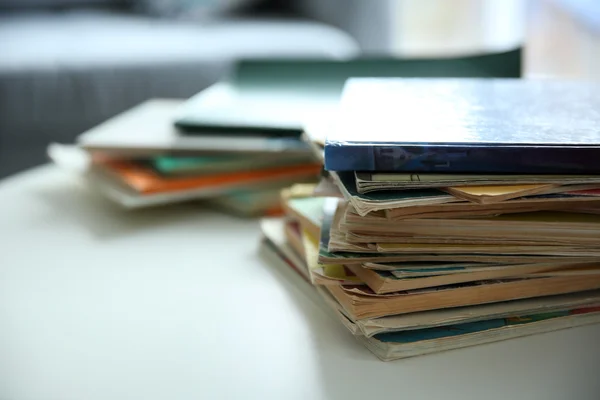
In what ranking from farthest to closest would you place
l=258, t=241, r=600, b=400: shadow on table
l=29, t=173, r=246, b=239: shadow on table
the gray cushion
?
the gray cushion
l=29, t=173, r=246, b=239: shadow on table
l=258, t=241, r=600, b=400: shadow on table

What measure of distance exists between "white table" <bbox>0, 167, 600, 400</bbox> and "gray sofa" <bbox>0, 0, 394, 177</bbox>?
0.70m

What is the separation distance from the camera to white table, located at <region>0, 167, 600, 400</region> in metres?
0.46

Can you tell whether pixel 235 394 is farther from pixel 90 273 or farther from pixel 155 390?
pixel 90 273

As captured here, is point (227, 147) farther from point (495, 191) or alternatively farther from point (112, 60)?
point (112, 60)

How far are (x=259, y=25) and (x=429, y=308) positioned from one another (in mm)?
1311

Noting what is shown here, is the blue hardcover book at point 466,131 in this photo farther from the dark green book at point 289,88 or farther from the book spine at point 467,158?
the dark green book at point 289,88

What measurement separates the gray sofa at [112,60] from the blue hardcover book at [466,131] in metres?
0.82

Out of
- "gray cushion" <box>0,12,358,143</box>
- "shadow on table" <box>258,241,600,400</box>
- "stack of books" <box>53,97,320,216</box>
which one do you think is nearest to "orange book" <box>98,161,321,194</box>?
"stack of books" <box>53,97,320,216</box>

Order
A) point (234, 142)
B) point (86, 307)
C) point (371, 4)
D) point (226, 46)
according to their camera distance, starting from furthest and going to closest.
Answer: point (371, 4) → point (226, 46) → point (234, 142) → point (86, 307)

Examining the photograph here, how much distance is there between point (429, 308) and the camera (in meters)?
0.49

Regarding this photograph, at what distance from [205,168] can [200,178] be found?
13 mm

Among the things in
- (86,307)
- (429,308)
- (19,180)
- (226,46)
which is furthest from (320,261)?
(226,46)

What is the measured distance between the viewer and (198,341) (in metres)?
0.52

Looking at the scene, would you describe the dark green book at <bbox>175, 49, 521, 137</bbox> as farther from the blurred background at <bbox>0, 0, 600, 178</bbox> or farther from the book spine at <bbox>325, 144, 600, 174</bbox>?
the book spine at <bbox>325, 144, 600, 174</bbox>
